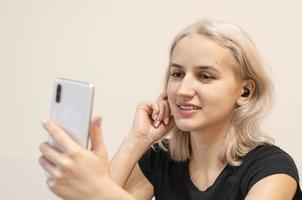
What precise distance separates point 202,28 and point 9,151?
2.70ft

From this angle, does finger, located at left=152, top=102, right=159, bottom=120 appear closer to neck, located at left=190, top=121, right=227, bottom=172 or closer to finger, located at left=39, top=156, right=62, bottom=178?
neck, located at left=190, top=121, right=227, bottom=172

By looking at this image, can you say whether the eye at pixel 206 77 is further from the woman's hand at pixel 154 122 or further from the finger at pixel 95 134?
the finger at pixel 95 134

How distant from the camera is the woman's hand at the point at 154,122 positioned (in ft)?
3.83

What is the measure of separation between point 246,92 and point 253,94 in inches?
0.8

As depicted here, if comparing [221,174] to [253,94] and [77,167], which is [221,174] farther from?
[77,167]

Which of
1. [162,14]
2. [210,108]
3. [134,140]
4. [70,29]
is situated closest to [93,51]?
[70,29]

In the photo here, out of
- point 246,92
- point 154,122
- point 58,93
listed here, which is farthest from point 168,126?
point 58,93

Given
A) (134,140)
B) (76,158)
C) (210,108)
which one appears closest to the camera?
(76,158)

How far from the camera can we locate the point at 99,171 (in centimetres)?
64

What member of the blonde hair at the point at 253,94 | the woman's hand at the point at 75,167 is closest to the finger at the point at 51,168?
the woman's hand at the point at 75,167

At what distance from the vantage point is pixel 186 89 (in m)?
0.99

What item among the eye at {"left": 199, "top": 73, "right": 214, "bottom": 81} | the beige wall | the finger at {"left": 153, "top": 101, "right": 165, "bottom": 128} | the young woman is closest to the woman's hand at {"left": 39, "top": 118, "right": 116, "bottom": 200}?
the young woman

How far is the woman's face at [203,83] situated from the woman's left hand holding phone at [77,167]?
38 centimetres

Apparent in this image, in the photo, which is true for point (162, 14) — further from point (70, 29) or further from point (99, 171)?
point (99, 171)
